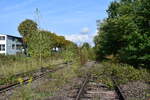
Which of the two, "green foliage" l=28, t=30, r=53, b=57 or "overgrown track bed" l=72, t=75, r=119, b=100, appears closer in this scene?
"overgrown track bed" l=72, t=75, r=119, b=100

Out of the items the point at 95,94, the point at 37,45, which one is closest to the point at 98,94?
the point at 95,94

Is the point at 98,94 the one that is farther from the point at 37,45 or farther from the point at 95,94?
the point at 37,45

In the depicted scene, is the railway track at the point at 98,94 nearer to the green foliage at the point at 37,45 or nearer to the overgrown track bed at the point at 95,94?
the overgrown track bed at the point at 95,94

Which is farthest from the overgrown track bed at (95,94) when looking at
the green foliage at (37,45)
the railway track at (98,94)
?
the green foliage at (37,45)

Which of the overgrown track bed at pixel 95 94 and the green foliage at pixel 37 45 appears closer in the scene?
the overgrown track bed at pixel 95 94

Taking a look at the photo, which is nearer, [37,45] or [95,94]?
[95,94]

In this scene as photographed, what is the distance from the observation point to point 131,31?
32250 millimetres

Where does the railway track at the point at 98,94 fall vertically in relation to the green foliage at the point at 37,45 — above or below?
below

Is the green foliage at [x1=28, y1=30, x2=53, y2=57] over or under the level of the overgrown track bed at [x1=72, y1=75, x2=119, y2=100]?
over

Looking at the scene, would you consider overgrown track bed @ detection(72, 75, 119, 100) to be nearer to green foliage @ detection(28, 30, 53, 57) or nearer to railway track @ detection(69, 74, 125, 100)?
railway track @ detection(69, 74, 125, 100)

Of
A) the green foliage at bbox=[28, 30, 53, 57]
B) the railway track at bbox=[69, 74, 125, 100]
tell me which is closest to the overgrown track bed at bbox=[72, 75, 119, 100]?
the railway track at bbox=[69, 74, 125, 100]

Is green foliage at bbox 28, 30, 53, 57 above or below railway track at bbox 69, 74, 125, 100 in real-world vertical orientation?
above

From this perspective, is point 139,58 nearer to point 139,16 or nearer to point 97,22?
point 139,16

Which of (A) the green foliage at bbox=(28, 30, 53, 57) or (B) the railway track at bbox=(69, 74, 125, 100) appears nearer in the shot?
(B) the railway track at bbox=(69, 74, 125, 100)
